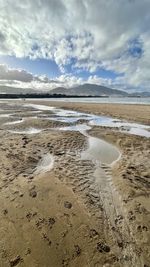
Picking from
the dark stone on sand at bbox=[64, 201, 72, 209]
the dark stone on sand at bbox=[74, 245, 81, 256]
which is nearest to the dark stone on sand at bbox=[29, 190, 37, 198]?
the dark stone on sand at bbox=[64, 201, 72, 209]

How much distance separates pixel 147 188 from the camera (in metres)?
8.54

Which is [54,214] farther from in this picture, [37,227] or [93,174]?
[93,174]

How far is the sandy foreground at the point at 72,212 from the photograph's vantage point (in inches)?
205

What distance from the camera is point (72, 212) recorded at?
692cm

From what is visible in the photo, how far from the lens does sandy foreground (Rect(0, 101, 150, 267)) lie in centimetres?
520

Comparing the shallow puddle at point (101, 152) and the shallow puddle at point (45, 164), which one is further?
the shallow puddle at point (101, 152)

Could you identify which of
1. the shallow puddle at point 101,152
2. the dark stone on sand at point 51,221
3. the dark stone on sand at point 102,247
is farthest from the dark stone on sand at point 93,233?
the shallow puddle at point 101,152

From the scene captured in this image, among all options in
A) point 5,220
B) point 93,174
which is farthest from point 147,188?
point 5,220

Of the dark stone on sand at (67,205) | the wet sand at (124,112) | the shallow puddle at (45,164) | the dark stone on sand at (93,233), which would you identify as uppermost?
the dark stone on sand at (93,233)

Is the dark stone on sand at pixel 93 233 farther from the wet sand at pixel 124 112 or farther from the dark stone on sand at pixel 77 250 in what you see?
the wet sand at pixel 124 112

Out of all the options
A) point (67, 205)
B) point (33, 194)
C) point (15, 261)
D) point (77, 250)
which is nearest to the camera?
point (15, 261)

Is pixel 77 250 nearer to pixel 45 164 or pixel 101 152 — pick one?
pixel 45 164

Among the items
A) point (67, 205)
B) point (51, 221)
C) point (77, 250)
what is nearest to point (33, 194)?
point (67, 205)

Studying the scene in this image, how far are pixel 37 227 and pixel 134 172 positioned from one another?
18.6 feet
